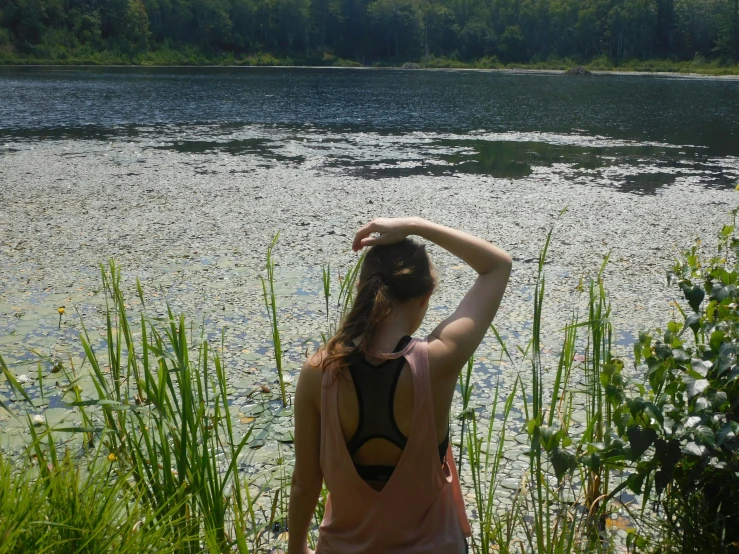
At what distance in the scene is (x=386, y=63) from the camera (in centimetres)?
8556

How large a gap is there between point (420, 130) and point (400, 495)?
15.6 metres

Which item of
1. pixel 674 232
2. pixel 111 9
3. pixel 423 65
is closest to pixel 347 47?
pixel 423 65

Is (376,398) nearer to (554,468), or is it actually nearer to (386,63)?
(554,468)

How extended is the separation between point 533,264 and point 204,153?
7.38 meters

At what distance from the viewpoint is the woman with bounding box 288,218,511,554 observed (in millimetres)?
1521

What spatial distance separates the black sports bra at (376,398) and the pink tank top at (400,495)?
0.08 ft

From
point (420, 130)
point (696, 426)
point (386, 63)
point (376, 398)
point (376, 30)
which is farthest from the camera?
point (376, 30)

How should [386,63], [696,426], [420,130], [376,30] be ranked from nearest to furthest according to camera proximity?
[696,426] < [420,130] < [386,63] < [376,30]

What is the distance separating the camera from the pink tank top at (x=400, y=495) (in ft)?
5.01

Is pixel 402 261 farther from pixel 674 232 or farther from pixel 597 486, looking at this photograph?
pixel 674 232

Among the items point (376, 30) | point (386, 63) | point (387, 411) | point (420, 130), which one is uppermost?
point (376, 30)

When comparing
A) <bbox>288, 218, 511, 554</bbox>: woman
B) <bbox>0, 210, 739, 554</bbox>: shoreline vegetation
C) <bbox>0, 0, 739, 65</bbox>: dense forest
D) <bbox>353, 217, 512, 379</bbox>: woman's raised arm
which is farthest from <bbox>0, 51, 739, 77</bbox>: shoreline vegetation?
<bbox>288, 218, 511, 554</bbox>: woman

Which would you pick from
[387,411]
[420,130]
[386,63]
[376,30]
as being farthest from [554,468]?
[376,30]

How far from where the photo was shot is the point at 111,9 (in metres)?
70.4
